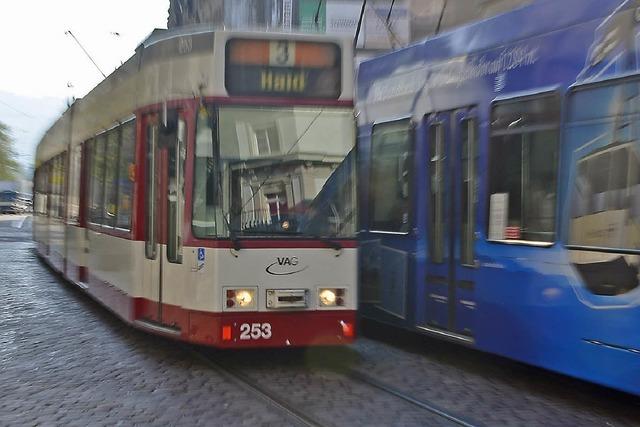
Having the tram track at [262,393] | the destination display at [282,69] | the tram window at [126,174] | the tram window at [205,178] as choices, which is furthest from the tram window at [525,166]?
the tram window at [126,174]

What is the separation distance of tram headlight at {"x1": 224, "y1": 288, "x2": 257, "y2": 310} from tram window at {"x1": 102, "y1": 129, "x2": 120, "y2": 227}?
9.52 ft

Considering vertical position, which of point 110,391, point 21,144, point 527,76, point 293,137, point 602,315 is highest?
point 21,144

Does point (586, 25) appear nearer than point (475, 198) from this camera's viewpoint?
Yes

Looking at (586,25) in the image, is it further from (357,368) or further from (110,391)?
(110,391)

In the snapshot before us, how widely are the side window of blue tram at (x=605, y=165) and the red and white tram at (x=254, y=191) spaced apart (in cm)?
205

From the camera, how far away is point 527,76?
21.8 feet

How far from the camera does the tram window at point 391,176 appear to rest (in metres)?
8.43

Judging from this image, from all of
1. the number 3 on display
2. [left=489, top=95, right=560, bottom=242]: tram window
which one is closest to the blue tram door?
[left=489, top=95, right=560, bottom=242]: tram window

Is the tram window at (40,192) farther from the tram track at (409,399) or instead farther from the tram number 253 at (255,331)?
the tram track at (409,399)

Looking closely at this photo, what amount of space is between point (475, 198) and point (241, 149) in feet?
7.29

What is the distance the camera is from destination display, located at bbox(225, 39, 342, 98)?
23.1 feet

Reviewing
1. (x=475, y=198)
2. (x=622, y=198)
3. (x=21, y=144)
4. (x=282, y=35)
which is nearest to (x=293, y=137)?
(x=282, y=35)

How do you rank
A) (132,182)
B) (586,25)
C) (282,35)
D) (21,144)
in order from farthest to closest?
(21,144) < (132,182) < (282,35) < (586,25)

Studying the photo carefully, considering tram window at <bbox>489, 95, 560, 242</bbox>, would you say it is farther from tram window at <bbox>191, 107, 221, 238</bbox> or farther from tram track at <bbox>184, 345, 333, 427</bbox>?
tram window at <bbox>191, 107, 221, 238</bbox>
